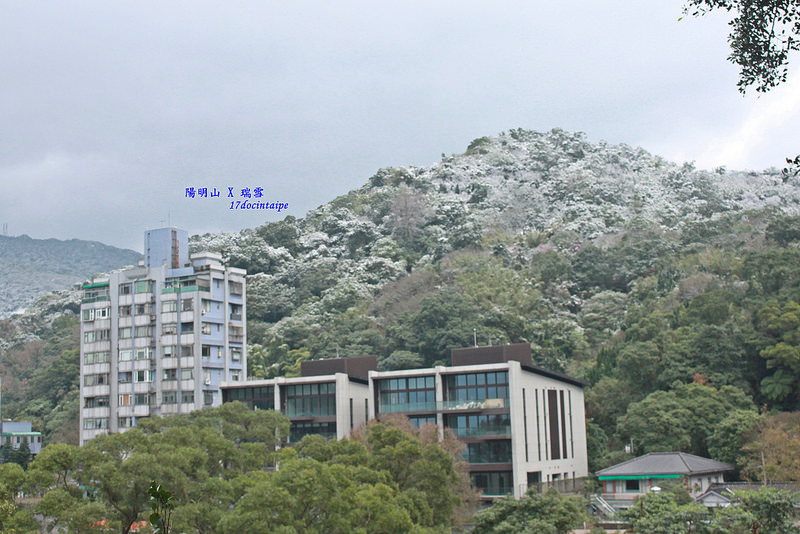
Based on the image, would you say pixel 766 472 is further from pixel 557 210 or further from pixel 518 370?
pixel 557 210

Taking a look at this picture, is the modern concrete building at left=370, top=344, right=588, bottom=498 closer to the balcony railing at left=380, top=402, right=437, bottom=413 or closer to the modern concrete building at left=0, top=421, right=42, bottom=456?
the balcony railing at left=380, top=402, right=437, bottom=413

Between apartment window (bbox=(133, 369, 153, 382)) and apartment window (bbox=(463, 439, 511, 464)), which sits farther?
apartment window (bbox=(133, 369, 153, 382))

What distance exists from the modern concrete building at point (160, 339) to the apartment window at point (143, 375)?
7 cm

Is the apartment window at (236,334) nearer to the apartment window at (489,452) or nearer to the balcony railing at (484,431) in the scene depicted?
the balcony railing at (484,431)

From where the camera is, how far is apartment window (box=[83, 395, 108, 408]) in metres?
60.8

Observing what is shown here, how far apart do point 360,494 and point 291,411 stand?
84.8 feet

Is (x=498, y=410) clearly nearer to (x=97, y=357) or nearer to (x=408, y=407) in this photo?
(x=408, y=407)

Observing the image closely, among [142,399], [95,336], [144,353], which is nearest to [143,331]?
[144,353]

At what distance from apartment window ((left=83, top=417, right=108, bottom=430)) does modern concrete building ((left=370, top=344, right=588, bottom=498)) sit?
21.8m

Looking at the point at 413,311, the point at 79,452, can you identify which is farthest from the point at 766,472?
the point at 413,311

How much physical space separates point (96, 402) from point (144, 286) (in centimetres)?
868

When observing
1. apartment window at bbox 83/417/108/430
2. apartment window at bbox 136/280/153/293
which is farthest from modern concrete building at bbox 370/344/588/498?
apartment window at bbox 83/417/108/430

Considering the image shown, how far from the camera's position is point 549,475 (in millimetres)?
46531

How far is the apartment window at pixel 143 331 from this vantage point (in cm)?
6031
